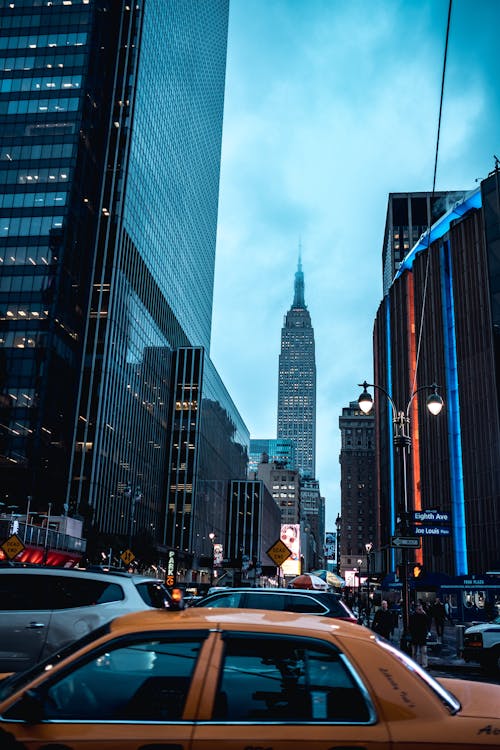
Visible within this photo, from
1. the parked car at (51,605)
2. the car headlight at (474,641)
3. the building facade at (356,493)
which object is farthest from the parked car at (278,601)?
the building facade at (356,493)

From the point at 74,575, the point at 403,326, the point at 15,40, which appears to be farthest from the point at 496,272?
the point at 15,40

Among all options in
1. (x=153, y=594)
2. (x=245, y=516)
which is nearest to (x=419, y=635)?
(x=153, y=594)

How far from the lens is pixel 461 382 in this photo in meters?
59.0

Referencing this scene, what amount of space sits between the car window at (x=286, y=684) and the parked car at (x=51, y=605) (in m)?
5.48

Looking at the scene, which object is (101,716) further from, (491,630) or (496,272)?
(496,272)

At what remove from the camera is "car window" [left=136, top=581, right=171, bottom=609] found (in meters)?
9.02

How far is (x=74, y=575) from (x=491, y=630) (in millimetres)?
11552

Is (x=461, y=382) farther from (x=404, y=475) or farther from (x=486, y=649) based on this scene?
(x=486, y=649)

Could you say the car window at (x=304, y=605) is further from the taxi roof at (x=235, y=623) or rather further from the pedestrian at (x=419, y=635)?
the taxi roof at (x=235, y=623)

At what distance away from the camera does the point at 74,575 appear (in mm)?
8758

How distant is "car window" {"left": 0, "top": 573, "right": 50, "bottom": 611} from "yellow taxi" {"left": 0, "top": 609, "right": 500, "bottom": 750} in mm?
5220

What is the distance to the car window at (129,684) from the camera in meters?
3.30

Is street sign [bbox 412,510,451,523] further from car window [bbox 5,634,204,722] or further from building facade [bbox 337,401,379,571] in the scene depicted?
building facade [bbox 337,401,379,571]

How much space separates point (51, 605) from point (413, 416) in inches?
2491
